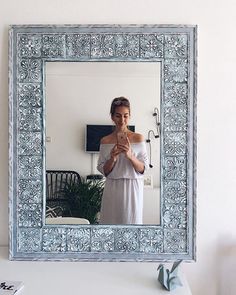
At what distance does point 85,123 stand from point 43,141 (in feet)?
0.63

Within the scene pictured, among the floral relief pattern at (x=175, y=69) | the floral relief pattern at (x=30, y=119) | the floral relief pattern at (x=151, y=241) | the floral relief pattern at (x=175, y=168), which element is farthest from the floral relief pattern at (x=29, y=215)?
the floral relief pattern at (x=175, y=69)

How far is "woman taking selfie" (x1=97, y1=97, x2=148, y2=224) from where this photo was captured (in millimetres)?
1535

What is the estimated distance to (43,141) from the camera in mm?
1543

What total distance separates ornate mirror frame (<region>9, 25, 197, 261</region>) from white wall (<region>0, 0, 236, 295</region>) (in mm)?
65

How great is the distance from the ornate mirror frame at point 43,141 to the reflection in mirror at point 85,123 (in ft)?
0.10

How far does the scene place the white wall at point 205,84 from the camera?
5.14 feet

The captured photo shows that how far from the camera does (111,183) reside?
1.54m

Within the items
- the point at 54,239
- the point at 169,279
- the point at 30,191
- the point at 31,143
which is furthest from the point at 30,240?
the point at 169,279

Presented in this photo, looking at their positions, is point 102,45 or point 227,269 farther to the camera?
point 227,269

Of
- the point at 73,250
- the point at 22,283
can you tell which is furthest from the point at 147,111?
the point at 22,283

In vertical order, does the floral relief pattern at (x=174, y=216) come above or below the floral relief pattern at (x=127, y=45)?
below

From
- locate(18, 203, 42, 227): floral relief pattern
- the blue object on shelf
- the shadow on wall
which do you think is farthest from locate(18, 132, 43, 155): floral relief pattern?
the shadow on wall

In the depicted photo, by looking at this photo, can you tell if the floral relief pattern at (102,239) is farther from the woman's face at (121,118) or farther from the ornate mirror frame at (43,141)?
the woman's face at (121,118)

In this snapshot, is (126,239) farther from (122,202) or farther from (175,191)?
(175,191)
